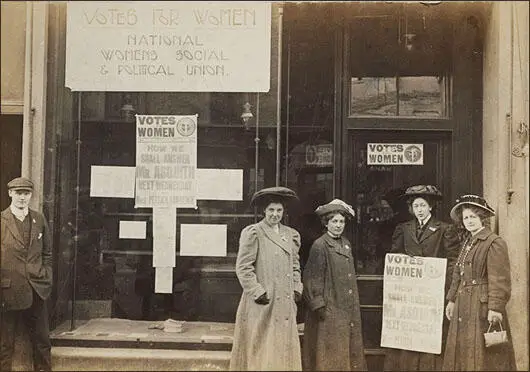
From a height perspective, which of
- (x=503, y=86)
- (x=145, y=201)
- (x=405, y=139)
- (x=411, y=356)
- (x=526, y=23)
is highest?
(x=526, y=23)

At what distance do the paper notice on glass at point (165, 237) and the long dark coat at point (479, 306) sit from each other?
3.12 metres

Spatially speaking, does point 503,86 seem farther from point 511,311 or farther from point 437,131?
point 511,311

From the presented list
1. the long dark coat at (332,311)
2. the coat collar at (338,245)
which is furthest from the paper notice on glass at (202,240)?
the coat collar at (338,245)

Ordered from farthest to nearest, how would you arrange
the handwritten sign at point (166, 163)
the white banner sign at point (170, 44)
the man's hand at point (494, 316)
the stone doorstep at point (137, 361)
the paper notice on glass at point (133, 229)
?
the paper notice on glass at point (133, 229)
the handwritten sign at point (166, 163)
the white banner sign at point (170, 44)
the stone doorstep at point (137, 361)
the man's hand at point (494, 316)

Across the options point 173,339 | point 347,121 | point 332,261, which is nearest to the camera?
point 332,261

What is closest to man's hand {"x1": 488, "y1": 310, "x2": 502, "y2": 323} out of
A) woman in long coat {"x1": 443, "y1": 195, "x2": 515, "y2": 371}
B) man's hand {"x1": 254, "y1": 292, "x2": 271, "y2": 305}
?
woman in long coat {"x1": 443, "y1": 195, "x2": 515, "y2": 371}

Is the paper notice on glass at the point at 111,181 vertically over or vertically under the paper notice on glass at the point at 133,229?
over

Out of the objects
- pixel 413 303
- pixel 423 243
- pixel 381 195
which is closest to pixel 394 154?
pixel 381 195

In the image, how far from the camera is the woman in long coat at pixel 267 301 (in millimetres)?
5953

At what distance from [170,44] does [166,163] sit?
1.32 metres

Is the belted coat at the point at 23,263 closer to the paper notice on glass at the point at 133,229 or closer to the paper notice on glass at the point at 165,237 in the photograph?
the paper notice on glass at the point at 133,229

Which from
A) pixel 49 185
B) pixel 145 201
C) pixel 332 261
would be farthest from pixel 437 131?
pixel 49 185

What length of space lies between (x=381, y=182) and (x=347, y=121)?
0.81m

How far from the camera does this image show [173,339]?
Answer: 682 centimetres
